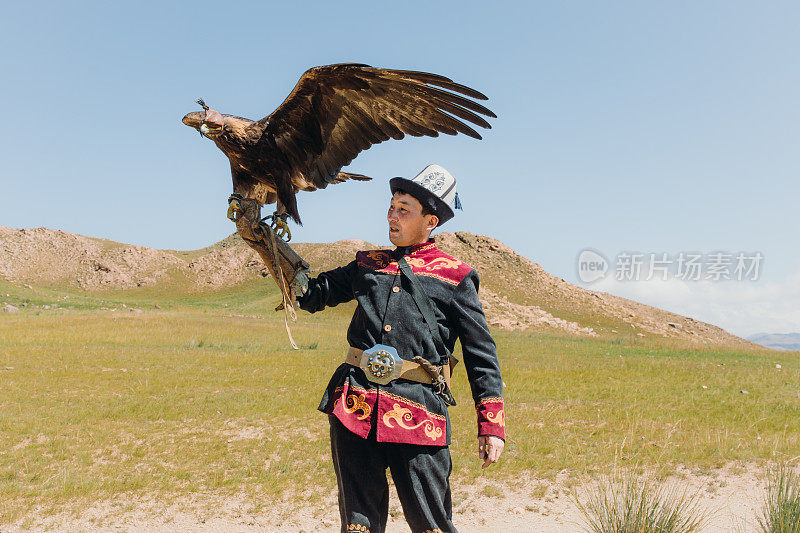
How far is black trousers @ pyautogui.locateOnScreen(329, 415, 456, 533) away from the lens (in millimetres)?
2473

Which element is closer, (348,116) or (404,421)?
(404,421)

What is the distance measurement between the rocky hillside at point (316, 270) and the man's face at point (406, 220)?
3437cm

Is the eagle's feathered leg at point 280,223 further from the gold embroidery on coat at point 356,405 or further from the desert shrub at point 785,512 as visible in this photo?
the desert shrub at point 785,512

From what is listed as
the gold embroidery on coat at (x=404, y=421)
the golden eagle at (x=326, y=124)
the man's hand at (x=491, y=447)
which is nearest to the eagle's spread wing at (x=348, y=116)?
the golden eagle at (x=326, y=124)

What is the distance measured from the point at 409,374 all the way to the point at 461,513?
3.70 metres

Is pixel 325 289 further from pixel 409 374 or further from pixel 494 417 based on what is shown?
pixel 494 417

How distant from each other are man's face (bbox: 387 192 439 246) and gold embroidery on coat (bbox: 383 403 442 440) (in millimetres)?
850

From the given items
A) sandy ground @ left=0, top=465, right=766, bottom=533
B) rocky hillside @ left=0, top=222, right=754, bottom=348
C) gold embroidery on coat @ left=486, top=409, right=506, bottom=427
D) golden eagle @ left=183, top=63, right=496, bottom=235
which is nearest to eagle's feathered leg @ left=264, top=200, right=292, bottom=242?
golden eagle @ left=183, top=63, right=496, bottom=235

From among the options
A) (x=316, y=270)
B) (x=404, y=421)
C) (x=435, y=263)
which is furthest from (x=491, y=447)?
(x=316, y=270)

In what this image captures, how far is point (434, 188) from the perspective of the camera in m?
2.68

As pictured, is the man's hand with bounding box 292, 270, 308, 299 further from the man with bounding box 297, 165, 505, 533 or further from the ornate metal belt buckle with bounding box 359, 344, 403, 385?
the ornate metal belt buckle with bounding box 359, 344, 403, 385

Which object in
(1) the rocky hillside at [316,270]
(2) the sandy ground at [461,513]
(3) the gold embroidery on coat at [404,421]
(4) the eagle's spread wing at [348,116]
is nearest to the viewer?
(3) the gold embroidery on coat at [404,421]

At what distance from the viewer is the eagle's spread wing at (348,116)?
8.34ft

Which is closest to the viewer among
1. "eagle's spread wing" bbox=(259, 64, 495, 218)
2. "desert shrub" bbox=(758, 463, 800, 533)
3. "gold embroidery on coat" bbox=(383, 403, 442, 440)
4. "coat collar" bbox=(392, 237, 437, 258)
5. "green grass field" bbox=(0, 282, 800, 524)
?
"gold embroidery on coat" bbox=(383, 403, 442, 440)
